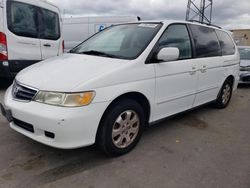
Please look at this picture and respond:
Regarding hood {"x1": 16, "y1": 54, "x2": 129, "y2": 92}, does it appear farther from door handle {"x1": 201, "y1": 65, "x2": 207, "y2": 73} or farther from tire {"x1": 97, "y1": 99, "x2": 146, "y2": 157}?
door handle {"x1": 201, "y1": 65, "x2": 207, "y2": 73}

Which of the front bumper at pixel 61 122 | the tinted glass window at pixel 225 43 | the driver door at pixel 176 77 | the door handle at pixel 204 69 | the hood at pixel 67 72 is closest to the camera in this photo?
the front bumper at pixel 61 122

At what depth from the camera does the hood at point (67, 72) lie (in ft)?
8.49

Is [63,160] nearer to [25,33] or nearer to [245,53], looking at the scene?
[25,33]

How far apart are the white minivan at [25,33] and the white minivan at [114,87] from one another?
2415mm

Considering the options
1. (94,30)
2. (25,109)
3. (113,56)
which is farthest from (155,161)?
(94,30)

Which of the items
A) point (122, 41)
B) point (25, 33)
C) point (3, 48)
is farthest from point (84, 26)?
point (122, 41)

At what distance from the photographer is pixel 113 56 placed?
10.4ft

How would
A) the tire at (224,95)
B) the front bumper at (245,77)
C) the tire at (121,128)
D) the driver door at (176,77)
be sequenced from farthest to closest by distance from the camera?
1. the front bumper at (245,77)
2. the tire at (224,95)
3. the driver door at (176,77)
4. the tire at (121,128)

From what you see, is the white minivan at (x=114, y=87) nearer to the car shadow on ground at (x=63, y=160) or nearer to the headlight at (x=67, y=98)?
the headlight at (x=67, y=98)

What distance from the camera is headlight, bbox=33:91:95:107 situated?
248 centimetres

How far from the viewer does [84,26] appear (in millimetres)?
A: 9656

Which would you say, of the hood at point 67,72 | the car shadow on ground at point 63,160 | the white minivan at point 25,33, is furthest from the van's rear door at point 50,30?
the car shadow on ground at point 63,160

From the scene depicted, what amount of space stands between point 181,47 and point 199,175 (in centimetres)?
189

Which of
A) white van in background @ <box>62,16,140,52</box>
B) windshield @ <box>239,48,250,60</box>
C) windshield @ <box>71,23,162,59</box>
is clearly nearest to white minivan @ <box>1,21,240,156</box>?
windshield @ <box>71,23,162,59</box>
